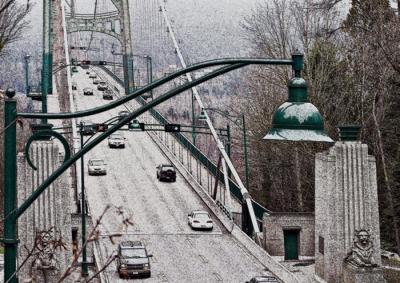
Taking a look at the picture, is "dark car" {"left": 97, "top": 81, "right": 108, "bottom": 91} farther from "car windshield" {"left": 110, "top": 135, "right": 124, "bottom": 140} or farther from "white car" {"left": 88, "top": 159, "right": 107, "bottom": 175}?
"white car" {"left": 88, "top": 159, "right": 107, "bottom": 175}

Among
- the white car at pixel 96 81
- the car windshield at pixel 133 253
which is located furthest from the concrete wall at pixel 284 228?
the white car at pixel 96 81

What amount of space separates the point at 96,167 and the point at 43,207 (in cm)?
2641

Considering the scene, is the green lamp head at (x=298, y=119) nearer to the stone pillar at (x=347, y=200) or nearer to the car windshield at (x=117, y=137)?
the stone pillar at (x=347, y=200)

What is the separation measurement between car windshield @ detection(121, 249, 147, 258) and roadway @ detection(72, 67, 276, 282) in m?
0.79

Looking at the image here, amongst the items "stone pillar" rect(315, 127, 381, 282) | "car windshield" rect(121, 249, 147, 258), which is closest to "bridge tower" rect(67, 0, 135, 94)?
"car windshield" rect(121, 249, 147, 258)

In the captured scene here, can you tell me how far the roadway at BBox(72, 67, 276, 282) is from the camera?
33.2 meters

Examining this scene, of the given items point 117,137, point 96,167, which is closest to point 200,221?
point 96,167

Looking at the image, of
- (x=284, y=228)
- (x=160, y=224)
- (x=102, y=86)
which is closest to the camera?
(x=284, y=228)

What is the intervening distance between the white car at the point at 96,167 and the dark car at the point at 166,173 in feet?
10.4

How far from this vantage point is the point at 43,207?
2666 cm

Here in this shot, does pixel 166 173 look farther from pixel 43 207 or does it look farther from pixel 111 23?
pixel 111 23

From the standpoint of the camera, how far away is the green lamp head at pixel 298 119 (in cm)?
752

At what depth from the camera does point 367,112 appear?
42125mm

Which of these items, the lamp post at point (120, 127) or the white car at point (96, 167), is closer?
the lamp post at point (120, 127)
